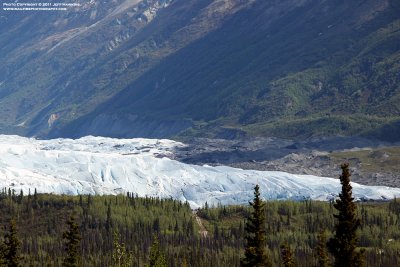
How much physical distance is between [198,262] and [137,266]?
12178 mm

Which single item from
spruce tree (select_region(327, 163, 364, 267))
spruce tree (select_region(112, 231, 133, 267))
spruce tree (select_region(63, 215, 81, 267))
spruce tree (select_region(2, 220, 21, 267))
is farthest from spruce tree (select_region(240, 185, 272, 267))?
spruce tree (select_region(2, 220, 21, 267))

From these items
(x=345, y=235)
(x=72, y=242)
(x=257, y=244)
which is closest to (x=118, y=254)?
(x=72, y=242)

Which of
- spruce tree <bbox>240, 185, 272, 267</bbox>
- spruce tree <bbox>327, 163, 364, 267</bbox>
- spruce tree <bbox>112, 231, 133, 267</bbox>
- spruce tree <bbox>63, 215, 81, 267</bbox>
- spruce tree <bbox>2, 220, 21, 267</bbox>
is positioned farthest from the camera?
spruce tree <bbox>63, 215, 81, 267</bbox>

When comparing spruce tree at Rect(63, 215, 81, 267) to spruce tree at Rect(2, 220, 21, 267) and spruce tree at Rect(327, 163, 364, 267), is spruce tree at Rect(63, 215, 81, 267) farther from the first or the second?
spruce tree at Rect(327, 163, 364, 267)

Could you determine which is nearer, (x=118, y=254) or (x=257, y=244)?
(x=257, y=244)

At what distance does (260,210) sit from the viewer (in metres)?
77.5

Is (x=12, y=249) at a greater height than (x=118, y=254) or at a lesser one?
greater

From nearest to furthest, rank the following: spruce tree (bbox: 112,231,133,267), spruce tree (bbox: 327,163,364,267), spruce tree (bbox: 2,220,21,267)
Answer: spruce tree (bbox: 327,163,364,267) → spruce tree (bbox: 112,231,133,267) → spruce tree (bbox: 2,220,21,267)

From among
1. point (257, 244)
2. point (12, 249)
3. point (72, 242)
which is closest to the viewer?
point (257, 244)

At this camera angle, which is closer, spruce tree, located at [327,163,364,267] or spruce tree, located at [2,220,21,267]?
spruce tree, located at [327,163,364,267]

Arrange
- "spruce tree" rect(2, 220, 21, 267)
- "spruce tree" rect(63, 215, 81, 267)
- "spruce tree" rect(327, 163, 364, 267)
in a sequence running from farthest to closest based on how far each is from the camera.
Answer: "spruce tree" rect(63, 215, 81, 267) < "spruce tree" rect(2, 220, 21, 267) < "spruce tree" rect(327, 163, 364, 267)

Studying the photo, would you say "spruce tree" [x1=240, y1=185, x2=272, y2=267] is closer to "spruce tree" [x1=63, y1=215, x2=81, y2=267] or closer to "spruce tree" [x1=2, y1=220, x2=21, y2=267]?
"spruce tree" [x1=63, y1=215, x2=81, y2=267]

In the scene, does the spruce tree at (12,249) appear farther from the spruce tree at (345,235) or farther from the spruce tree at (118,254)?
the spruce tree at (345,235)

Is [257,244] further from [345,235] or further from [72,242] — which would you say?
[72,242]
